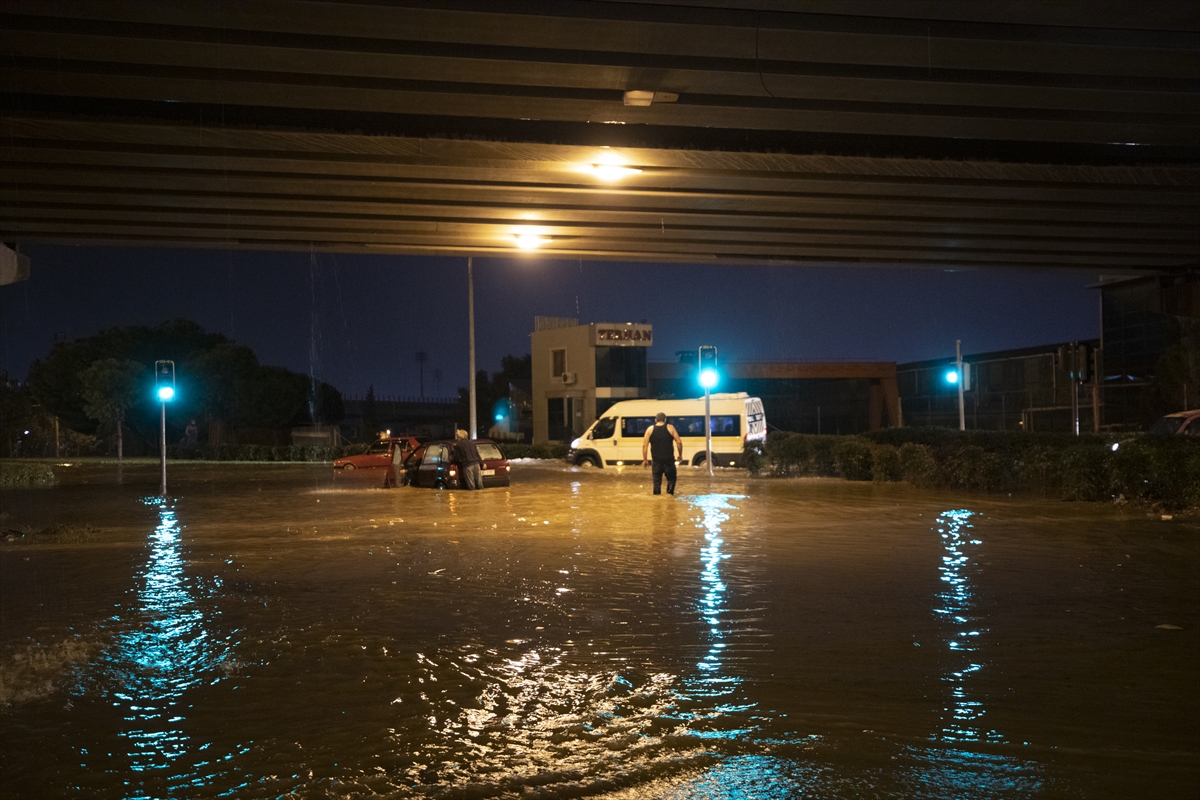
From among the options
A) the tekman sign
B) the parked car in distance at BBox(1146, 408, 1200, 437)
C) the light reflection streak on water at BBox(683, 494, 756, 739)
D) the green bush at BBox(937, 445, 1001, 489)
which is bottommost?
the light reflection streak on water at BBox(683, 494, 756, 739)

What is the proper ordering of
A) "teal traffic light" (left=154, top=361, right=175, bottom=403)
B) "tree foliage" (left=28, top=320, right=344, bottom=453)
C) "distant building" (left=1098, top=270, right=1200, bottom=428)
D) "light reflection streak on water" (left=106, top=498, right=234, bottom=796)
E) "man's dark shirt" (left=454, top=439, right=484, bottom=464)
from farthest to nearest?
"tree foliage" (left=28, top=320, right=344, bottom=453) < "distant building" (left=1098, top=270, right=1200, bottom=428) < "man's dark shirt" (left=454, top=439, right=484, bottom=464) < "teal traffic light" (left=154, top=361, right=175, bottom=403) < "light reflection streak on water" (left=106, top=498, right=234, bottom=796)

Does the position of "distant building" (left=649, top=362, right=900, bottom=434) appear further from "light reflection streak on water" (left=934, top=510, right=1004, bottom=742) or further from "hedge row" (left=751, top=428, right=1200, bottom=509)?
"light reflection streak on water" (left=934, top=510, right=1004, bottom=742)

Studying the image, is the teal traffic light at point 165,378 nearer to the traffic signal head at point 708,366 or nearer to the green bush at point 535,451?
the traffic signal head at point 708,366

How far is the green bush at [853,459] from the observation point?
24500 millimetres

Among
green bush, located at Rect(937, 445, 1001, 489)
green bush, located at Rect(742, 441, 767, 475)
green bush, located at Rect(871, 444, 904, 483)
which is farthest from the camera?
green bush, located at Rect(742, 441, 767, 475)

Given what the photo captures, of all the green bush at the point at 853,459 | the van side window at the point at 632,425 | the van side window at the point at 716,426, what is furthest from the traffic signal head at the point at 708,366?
the van side window at the point at 632,425

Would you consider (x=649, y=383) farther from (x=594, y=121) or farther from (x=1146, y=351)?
(x=594, y=121)

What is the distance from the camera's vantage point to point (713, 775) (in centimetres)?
498

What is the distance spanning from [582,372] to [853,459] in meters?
29.2

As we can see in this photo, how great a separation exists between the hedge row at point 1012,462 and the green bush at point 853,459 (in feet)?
0.08

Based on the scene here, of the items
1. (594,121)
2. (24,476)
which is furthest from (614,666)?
(24,476)

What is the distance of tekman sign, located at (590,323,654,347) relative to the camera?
51.8 meters

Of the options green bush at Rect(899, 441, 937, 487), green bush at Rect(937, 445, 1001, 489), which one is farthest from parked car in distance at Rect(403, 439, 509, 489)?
green bush at Rect(937, 445, 1001, 489)

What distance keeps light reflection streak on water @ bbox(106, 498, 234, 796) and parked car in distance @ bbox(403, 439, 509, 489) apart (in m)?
13.0
